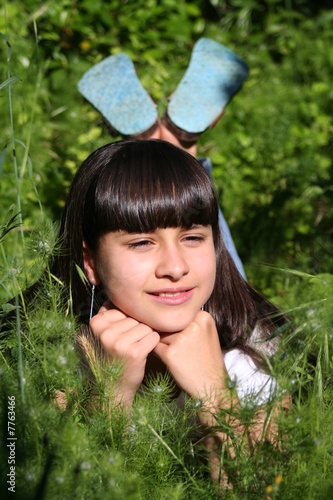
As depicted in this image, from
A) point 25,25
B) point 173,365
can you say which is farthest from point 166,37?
point 173,365

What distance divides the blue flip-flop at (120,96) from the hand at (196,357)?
884mm

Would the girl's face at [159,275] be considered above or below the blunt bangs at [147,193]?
below

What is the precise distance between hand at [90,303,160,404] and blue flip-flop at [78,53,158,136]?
89 cm

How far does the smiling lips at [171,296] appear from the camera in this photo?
1.65 meters

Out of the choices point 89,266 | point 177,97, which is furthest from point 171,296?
point 177,97

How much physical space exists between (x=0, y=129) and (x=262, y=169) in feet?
4.65

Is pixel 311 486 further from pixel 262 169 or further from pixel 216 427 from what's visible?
pixel 262 169

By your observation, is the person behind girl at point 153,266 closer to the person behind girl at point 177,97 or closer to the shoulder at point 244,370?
the shoulder at point 244,370

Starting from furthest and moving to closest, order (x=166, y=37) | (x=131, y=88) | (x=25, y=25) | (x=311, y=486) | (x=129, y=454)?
(x=166, y=37) → (x=25, y=25) → (x=131, y=88) → (x=129, y=454) → (x=311, y=486)

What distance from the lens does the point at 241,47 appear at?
454cm

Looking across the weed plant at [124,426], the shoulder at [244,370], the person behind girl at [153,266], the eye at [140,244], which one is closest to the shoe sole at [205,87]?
the person behind girl at [153,266]

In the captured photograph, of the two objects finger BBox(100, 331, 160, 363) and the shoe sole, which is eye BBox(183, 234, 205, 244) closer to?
finger BBox(100, 331, 160, 363)

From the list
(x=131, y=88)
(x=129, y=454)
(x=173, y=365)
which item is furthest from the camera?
(x=131, y=88)

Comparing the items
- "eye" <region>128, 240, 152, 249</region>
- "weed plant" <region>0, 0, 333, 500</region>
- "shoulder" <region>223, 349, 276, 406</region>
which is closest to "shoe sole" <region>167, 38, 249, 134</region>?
"weed plant" <region>0, 0, 333, 500</region>
